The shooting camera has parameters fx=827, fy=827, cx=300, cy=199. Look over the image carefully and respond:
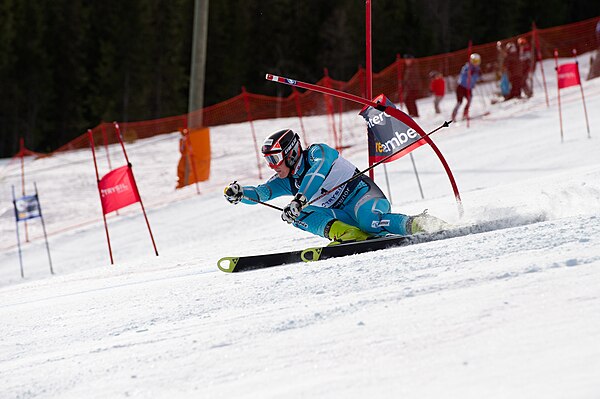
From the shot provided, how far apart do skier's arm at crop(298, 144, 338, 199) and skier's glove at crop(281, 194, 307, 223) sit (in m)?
0.31

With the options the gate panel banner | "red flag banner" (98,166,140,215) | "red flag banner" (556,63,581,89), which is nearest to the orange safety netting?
"red flag banner" (556,63,581,89)

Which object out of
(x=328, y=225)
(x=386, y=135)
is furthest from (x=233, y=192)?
(x=386, y=135)

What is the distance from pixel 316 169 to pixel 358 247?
761 mm

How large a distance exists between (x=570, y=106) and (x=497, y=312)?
1511cm

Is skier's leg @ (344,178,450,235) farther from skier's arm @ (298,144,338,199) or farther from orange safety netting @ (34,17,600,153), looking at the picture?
orange safety netting @ (34,17,600,153)

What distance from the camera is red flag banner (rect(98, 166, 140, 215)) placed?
10.4m

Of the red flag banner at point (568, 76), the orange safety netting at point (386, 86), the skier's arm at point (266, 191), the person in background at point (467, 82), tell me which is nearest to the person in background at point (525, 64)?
the orange safety netting at point (386, 86)

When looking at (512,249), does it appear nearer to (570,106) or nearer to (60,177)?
(570,106)

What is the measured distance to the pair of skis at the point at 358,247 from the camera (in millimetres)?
6156

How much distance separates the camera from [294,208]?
6223 millimetres

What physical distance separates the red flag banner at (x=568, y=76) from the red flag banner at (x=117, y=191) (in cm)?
758

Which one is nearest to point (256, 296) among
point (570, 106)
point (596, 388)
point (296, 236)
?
point (596, 388)

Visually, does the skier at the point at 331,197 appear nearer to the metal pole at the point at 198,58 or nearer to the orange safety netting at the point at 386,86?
the metal pole at the point at 198,58

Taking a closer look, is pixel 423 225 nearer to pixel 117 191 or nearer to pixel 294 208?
pixel 294 208
